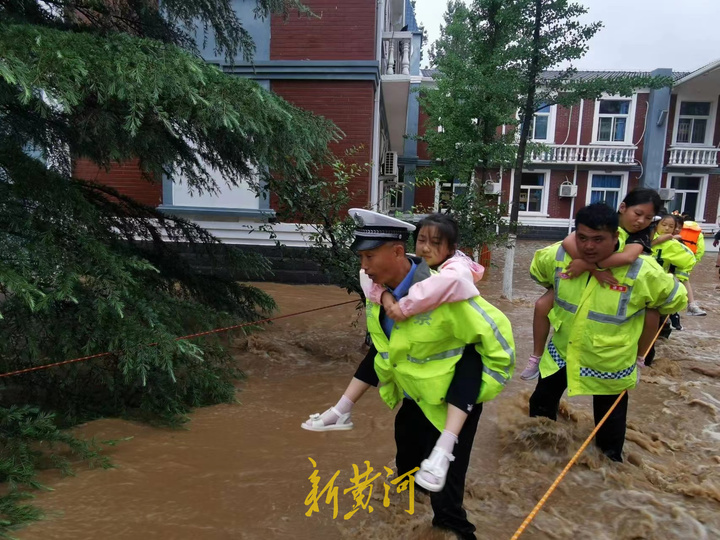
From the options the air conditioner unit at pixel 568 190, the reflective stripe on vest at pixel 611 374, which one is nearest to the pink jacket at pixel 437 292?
the reflective stripe on vest at pixel 611 374

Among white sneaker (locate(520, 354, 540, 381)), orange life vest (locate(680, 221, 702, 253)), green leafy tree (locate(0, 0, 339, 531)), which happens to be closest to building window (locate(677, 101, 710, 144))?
orange life vest (locate(680, 221, 702, 253))

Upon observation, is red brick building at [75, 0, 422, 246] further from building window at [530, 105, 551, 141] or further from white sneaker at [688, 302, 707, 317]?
building window at [530, 105, 551, 141]

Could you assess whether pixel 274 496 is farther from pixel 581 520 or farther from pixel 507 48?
pixel 507 48

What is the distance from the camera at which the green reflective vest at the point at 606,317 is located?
9.76 feet

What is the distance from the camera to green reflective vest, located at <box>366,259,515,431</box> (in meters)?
2.04

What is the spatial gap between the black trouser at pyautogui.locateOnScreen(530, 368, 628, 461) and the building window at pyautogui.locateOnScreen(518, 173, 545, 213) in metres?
21.9

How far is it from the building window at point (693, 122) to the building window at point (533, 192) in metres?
6.06

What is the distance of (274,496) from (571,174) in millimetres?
23779

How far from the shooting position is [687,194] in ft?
76.5

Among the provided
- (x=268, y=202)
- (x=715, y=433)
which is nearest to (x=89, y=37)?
(x=715, y=433)

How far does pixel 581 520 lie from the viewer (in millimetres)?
3053

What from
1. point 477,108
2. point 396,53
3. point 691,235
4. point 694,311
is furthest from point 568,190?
point 691,235

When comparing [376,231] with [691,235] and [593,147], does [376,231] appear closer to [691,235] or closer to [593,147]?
[691,235]

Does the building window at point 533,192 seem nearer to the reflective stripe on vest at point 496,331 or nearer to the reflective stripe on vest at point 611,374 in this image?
the reflective stripe on vest at point 611,374
